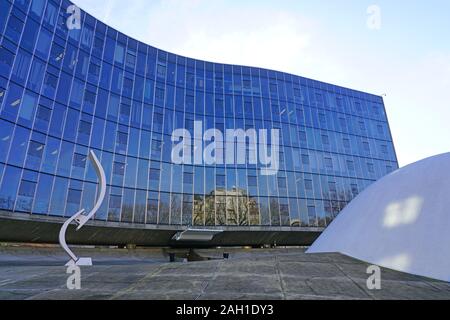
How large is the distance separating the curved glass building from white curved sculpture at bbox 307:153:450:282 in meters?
18.9

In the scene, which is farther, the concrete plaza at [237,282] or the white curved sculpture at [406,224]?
the white curved sculpture at [406,224]

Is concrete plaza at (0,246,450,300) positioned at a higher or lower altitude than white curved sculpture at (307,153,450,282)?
lower

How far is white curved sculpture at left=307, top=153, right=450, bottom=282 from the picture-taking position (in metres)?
8.41

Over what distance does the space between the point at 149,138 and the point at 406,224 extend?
81.1 feet

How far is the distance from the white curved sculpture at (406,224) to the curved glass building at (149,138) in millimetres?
18935

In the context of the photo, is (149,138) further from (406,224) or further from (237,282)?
(237,282)

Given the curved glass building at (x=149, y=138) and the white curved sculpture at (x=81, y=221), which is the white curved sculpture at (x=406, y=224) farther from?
the curved glass building at (x=149, y=138)

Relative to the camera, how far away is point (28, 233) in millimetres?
22344

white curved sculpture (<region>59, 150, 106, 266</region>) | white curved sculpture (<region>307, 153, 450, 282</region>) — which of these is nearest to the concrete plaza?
white curved sculpture (<region>307, 153, 450, 282</region>)

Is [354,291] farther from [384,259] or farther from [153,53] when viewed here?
[153,53]

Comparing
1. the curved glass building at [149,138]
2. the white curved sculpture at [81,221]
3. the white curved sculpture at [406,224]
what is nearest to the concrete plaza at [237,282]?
the white curved sculpture at [406,224]

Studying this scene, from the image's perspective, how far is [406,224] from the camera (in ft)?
31.0

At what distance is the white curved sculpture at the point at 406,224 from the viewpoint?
841 centimetres

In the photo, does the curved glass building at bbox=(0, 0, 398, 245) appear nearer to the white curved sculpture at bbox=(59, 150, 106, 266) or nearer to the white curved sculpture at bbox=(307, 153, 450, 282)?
the white curved sculpture at bbox=(59, 150, 106, 266)
